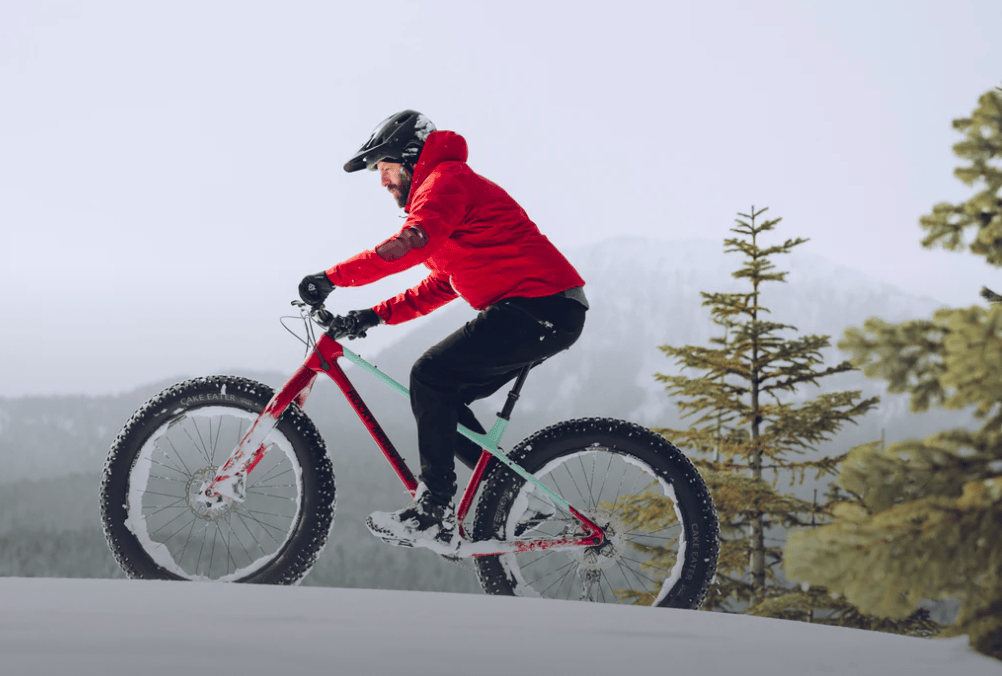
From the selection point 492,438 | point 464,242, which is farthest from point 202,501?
point 464,242

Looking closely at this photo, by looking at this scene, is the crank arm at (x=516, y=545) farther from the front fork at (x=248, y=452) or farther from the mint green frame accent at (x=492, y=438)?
the front fork at (x=248, y=452)

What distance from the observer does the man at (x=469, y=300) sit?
3801 mm

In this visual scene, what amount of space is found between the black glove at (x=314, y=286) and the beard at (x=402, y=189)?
693 millimetres

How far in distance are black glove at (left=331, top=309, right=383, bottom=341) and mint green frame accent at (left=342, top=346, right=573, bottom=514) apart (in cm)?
10

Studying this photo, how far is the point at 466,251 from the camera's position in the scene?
388 centimetres

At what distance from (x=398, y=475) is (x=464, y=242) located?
4.26 feet

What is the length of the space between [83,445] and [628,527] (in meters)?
151

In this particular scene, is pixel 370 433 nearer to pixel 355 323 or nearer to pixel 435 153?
pixel 355 323

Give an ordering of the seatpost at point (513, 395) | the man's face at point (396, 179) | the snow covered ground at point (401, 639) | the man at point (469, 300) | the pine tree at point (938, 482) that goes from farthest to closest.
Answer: the man's face at point (396, 179) < the seatpost at point (513, 395) < the man at point (469, 300) < the snow covered ground at point (401, 639) < the pine tree at point (938, 482)

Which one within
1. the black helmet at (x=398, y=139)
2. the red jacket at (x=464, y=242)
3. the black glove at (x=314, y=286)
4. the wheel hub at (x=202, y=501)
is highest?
the black helmet at (x=398, y=139)

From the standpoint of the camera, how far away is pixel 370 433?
13.8ft

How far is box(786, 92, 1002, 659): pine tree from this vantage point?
2100 millimetres

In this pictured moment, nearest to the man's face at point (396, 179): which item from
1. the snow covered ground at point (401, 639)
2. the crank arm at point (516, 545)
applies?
the crank arm at point (516, 545)

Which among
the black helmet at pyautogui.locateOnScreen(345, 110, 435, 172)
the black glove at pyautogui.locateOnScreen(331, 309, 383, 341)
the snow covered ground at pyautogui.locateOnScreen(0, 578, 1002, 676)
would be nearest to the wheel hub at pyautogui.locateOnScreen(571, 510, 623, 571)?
the snow covered ground at pyautogui.locateOnScreen(0, 578, 1002, 676)
